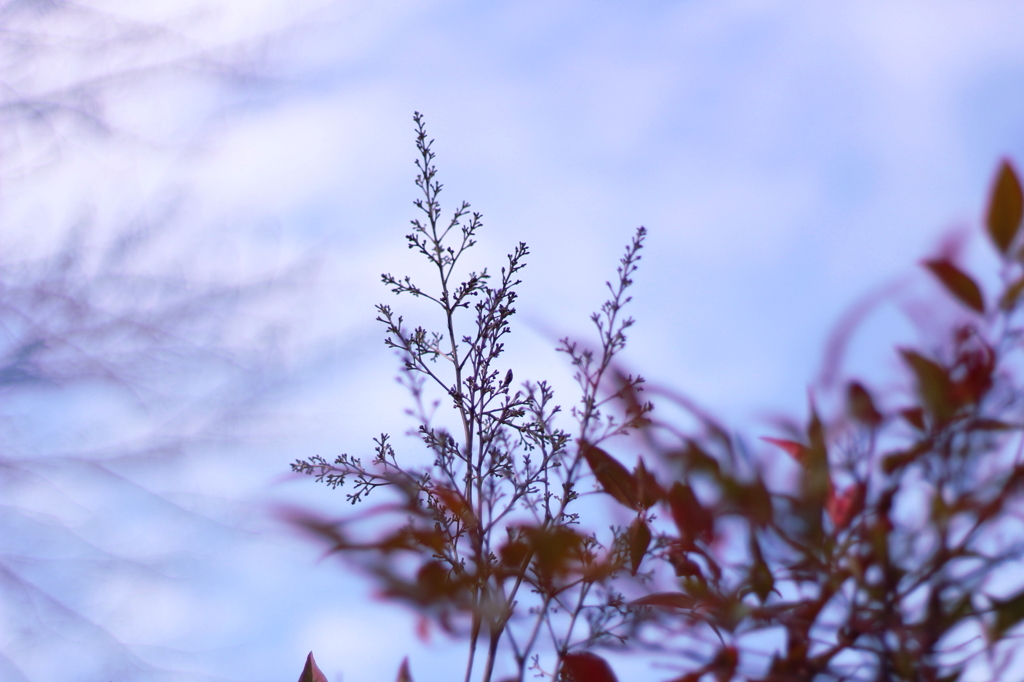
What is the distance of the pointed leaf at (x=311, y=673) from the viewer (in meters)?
0.41

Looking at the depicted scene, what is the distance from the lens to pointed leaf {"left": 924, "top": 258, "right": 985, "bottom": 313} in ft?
0.99

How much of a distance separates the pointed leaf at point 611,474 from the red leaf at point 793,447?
8 centimetres

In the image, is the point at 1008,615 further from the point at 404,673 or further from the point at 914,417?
the point at 404,673

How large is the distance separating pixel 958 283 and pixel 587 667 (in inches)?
9.7

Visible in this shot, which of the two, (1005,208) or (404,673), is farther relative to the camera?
(404,673)

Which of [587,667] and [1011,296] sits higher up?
[1011,296]

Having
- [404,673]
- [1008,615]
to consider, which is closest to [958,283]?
[1008,615]

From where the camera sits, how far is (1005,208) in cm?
30

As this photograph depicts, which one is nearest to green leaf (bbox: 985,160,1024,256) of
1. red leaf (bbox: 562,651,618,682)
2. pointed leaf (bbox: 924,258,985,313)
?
pointed leaf (bbox: 924,258,985,313)

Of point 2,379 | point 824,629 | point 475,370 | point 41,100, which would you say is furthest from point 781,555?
point 41,100

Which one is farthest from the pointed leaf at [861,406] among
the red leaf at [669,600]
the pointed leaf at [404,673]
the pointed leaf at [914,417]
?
the pointed leaf at [404,673]

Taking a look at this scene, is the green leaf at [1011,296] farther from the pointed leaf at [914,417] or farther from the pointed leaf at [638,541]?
the pointed leaf at [638,541]

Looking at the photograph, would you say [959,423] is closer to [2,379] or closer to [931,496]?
[931,496]

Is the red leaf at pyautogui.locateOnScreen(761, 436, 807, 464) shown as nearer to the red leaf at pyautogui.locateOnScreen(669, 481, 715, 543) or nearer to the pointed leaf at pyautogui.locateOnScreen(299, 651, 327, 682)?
the red leaf at pyautogui.locateOnScreen(669, 481, 715, 543)
